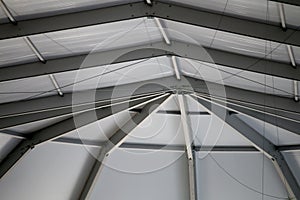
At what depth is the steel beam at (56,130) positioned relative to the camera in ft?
25.0

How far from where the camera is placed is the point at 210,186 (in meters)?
9.21

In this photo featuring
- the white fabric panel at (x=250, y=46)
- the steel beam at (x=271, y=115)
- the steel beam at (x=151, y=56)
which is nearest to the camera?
the white fabric panel at (x=250, y=46)

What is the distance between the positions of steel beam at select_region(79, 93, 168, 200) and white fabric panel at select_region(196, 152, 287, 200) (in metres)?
1.94

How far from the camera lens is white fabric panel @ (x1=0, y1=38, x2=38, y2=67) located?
538cm

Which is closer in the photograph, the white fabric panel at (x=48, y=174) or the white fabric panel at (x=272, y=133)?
the white fabric panel at (x=272, y=133)

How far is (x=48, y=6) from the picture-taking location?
5.02 m

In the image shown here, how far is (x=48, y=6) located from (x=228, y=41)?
2.62 metres

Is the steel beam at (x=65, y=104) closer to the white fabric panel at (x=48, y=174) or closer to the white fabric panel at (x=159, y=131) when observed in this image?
the white fabric panel at (x=159, y=131)

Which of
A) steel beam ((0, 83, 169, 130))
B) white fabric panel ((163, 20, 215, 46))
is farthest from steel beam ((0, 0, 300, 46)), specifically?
steel beam ((0, 83, 169, 130))

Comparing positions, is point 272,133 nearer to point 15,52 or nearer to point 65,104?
point 65,104

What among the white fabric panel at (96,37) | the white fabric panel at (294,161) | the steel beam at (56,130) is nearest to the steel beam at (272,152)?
the white fabric panel at (294,161)

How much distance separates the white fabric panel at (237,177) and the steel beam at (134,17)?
15.9 ft

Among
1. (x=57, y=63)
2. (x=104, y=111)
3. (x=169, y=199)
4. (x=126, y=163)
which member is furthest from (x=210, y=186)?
(x=57, y=63)

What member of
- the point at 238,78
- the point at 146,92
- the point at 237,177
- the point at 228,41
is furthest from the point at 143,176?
the point at 228,41
